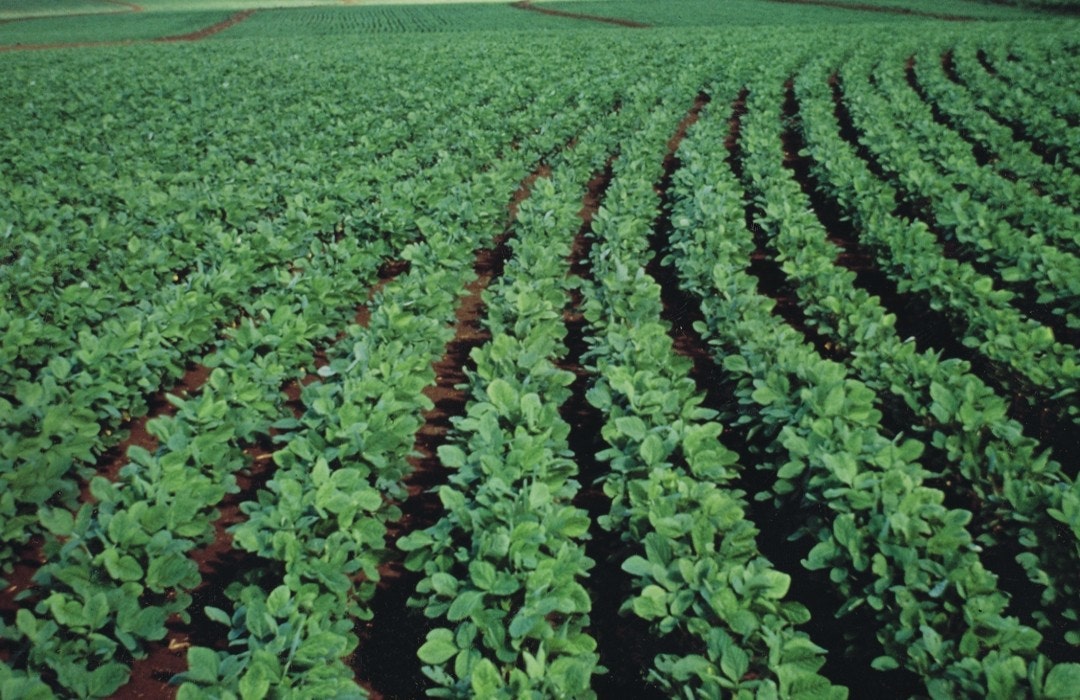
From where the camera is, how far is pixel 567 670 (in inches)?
89.2

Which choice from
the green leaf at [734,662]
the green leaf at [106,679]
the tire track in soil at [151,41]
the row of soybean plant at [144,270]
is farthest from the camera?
the tire track in soil at [151,41]

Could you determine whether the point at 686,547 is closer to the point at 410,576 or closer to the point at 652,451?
the point at 652,451

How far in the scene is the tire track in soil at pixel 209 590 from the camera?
2977 millimetres

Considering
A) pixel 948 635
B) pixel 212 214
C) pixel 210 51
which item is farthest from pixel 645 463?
pixel 210 51

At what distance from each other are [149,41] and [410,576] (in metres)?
48.1

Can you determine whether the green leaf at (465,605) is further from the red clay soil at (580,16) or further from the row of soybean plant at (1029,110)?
the red clay soil at (580,16)

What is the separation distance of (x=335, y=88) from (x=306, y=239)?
43.0 feet

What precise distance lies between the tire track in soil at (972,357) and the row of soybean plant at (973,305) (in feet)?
0.21

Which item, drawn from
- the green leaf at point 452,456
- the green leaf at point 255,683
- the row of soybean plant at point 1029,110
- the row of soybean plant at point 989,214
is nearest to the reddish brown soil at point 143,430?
the green leaf at point 452,456

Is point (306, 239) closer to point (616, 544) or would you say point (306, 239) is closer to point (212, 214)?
point (212, 214)

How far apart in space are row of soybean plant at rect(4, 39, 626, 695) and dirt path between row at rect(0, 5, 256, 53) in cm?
3967

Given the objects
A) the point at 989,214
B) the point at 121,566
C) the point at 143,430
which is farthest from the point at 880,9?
the point at 121,566

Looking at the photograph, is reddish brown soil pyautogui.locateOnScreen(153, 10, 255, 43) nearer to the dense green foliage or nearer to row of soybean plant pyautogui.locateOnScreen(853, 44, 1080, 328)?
the dense green foliage

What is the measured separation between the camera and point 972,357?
191 inches
